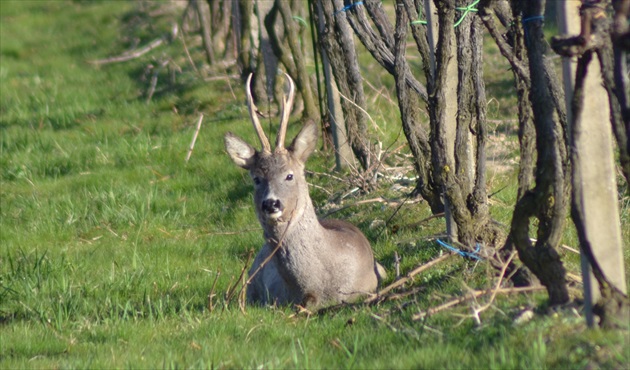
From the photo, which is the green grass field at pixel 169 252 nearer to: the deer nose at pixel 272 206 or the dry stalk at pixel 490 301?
the dry stalk at pixel 490 301

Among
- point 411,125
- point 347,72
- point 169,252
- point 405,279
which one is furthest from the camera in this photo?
point 347,72

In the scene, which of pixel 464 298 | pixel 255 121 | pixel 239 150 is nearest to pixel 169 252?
pixel 239 150

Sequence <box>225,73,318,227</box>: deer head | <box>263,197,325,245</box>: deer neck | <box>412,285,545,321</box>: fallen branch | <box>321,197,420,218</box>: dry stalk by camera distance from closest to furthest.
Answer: <box>412,285,545,321</box>: fallen branch < <box>225,73,318,227</box>: deer head < <box>263,197,325,245</box>: deer neck < <box>321,197,420,218</box>: dry stalk

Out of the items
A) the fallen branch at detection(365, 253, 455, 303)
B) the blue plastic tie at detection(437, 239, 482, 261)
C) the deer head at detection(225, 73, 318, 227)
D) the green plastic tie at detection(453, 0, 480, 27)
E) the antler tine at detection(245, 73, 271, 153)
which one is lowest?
the fallen branch at detection(365, 253, 455, 303)

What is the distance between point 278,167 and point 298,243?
1.73ft

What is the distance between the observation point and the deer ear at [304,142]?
23.0ft

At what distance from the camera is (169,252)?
27.0 ft

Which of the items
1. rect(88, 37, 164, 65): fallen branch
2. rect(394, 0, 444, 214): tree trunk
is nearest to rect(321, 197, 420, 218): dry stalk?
rect(394, 0, 444, 214): tree trunk

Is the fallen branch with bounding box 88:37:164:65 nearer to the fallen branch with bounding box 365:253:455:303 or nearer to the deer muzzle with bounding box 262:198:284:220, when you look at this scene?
the deer muzzle with bounding box 262:198:284:220

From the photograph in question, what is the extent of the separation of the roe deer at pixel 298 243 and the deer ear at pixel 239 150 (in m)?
0.12

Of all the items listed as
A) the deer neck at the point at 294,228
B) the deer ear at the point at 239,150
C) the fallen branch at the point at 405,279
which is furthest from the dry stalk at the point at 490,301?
the deer ear at the point at 239,150

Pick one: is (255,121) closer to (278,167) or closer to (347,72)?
(278,167)

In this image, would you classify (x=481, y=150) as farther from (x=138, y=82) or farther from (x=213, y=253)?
(x=138, y=82)

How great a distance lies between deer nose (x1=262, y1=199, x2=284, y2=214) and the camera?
650 cm
